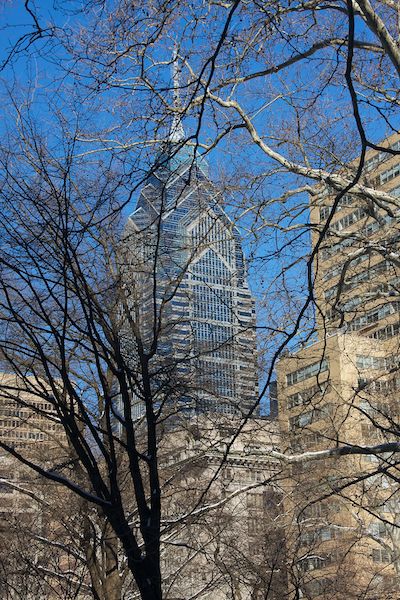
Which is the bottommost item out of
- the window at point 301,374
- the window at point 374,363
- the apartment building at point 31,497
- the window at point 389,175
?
the apartment building at point 31,497

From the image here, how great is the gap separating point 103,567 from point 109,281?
14.4 feet

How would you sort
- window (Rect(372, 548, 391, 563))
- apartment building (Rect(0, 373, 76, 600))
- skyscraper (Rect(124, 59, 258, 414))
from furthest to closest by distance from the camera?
1. window (Rect(372, 548, 391, 563))
2. apartment building (Rect(0, 373, 76, 600))
3. skyscraper (Rect(124, 59, 258, 414))

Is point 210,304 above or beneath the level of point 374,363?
beneath

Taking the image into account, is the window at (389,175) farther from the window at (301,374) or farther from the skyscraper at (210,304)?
the skyscraper at (210,304)

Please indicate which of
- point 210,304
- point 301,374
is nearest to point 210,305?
point 210,304

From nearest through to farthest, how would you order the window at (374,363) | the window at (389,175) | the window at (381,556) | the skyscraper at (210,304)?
the skyscraper at (210,304)
the window at (374,363)
the window at (389,175)
the window at (381,556)

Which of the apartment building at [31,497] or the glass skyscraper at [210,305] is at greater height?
the glass skyscraper at [210,305]

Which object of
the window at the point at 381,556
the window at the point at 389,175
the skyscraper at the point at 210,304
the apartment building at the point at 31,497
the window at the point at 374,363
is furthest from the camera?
the window at the point at 381,556

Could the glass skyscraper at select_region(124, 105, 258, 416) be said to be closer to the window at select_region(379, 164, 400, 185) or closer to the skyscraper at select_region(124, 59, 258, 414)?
the skyscraper at select_region(124, 59, 258, 414)

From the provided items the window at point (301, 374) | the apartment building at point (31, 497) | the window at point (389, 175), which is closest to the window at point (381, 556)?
the window at point (389, 175)

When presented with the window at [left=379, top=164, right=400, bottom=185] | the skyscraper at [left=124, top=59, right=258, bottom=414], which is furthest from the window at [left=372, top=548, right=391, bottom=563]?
the skyscraper at [left=124, top=59, right=258, bottom=414]

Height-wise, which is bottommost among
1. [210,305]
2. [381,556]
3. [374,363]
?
[381,556]

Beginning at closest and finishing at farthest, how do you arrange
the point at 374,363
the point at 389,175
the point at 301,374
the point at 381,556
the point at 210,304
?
1. the point at 210,304
2. the point at 301,374
3. the point at 374,363
4. the point at 389,175
5. the point at 381,556

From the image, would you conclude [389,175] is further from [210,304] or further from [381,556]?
[381,556]
